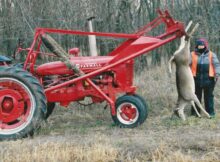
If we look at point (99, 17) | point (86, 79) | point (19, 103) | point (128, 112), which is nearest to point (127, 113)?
point (128, 112)

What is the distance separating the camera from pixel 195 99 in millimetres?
8891

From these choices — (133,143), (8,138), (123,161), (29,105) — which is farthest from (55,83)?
(123,161)

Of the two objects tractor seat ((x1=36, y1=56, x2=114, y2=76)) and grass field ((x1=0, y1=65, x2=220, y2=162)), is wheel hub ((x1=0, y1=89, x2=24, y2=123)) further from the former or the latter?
tractor seat ((x1=36, y1=56, x2=114, y2=76))

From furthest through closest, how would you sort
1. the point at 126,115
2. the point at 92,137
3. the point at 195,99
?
the point at 195,99 < the point at 126,115 < the point at 92,137

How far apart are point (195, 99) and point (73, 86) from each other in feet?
7.56

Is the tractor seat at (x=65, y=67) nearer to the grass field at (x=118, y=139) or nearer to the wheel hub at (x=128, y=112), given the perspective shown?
the wheel hub at (x=128, y=112)

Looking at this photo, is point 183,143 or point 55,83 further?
point 55,83

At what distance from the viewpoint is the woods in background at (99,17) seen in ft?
39.8

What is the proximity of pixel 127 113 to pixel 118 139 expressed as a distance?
3.82 ft

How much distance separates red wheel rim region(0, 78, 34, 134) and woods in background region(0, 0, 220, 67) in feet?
15.1

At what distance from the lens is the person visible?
29.8 feet

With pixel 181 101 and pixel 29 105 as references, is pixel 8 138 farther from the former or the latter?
pixel 181 101

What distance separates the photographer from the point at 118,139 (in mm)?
6941

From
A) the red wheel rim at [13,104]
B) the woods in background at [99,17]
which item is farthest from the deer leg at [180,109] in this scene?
the woods in background at [99,17]
